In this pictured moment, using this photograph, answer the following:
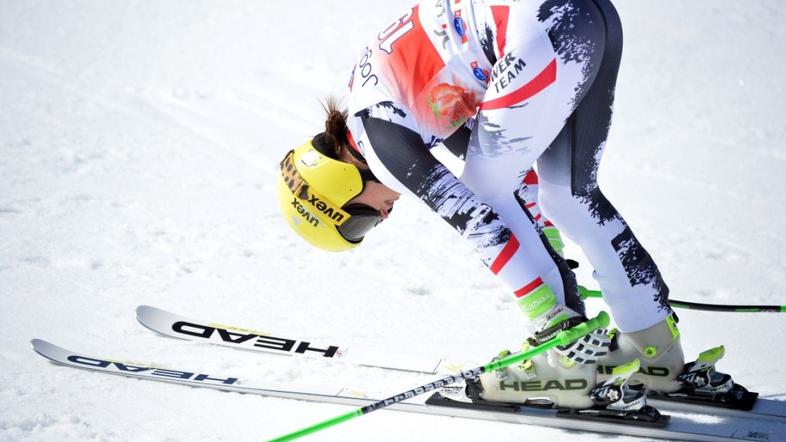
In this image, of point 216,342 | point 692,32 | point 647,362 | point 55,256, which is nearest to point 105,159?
point 55,256

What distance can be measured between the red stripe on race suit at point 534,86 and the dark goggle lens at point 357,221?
0.94 m

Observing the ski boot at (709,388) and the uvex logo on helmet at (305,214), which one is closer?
the ski boot at (709,388)

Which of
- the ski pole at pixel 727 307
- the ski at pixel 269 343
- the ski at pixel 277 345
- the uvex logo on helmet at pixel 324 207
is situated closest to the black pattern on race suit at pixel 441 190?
the uvex logo on helmet at pixel 324 207

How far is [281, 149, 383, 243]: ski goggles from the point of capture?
11.9 feet

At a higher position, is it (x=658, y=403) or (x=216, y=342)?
(x=216, y=342)

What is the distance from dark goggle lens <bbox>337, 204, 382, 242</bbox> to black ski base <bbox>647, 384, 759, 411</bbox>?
55.4 inches

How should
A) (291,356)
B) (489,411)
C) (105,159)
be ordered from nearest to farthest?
(489,411) < (291,356) < (105,159)

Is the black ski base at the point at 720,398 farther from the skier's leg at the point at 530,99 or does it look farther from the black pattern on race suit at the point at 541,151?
the skier's leg at the point at 530,99

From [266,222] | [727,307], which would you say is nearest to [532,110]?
[727,307]

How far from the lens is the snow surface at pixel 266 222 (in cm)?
391

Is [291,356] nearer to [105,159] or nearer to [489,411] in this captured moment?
[489,411]

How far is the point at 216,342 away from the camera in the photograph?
4496mm

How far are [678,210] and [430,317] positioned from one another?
254 centimetres

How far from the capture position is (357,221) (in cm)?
376
